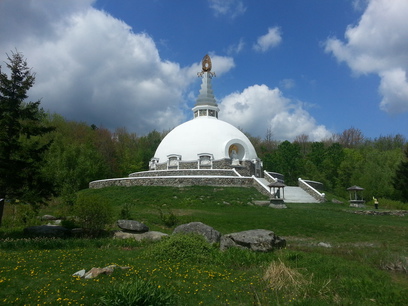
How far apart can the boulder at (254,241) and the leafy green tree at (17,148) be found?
6.40 metres

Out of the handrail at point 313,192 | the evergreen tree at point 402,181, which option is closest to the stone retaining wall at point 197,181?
the handrail at point 313,192

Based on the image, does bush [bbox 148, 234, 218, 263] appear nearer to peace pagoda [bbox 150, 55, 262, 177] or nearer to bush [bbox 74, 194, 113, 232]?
bush [bbox 74, 194, 113, 232]

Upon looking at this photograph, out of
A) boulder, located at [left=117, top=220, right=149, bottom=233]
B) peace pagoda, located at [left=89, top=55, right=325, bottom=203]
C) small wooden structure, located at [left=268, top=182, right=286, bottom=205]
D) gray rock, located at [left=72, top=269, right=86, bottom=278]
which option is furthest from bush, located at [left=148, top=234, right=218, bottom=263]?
peace pagoda, located at [left=89, top=55, right=325, bottom=203]

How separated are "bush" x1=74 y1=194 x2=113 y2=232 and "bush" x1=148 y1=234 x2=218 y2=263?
144 inches

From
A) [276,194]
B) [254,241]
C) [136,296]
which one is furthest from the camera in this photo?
[276,194]

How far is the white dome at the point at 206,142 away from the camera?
29859mm

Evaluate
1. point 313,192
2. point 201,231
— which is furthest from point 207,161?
Result: point 201,231

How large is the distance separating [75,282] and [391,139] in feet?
179

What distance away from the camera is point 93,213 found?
1102 centimetres

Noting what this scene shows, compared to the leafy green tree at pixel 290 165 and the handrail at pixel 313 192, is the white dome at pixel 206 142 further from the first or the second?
the leafy green tree at pixel 290 165

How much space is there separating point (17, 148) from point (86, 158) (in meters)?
22.9

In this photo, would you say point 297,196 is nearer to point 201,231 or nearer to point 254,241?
point 201,231

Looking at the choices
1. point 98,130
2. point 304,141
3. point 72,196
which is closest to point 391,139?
point 304,141

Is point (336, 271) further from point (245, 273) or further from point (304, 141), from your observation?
point (304, 141)
